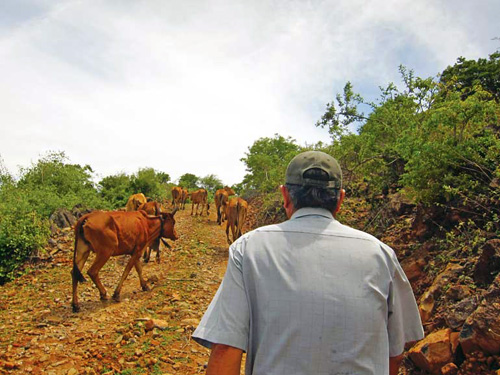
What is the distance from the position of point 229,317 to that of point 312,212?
2.03 ft

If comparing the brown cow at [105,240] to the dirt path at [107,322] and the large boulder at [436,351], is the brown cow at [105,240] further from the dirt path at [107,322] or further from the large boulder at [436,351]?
the large boulder at [436,351]

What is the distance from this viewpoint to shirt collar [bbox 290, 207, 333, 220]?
5.65 feet

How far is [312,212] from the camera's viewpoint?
172 cm

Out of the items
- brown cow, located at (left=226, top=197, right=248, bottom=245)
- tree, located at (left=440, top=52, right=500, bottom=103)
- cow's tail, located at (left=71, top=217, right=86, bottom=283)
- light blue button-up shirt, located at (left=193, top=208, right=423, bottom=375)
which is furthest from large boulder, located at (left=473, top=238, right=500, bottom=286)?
tree, located at (left=440, top=52, right=500, bottom=103)

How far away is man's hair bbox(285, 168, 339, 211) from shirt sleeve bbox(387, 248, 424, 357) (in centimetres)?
38

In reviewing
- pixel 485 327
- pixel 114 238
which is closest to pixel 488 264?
pixel 485 327

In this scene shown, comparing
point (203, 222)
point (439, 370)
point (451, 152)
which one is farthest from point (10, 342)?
point (203, 222)

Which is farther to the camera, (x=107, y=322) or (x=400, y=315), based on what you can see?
(x=107, y=322)

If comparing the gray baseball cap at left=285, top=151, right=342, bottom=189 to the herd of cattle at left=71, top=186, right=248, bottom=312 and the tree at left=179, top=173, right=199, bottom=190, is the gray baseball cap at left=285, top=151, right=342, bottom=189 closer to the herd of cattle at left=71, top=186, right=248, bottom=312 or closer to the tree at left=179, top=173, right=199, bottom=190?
the herd of cattle at left=71, top=186, right=248, bottom=312

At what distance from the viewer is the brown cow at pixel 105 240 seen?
6469mm

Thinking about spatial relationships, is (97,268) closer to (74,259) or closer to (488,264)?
(74,259)

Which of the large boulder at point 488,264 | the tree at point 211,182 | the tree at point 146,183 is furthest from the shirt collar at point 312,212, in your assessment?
the tree at point 211,182

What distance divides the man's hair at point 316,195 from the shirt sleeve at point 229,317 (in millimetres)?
449

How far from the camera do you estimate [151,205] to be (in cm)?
1131
